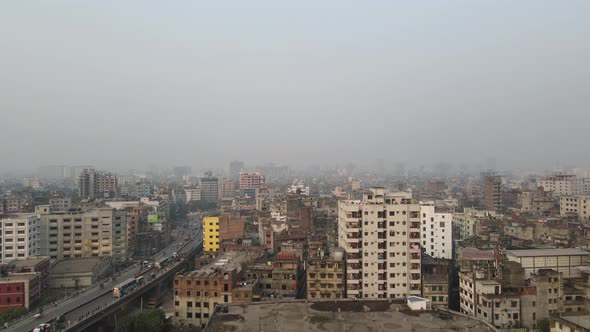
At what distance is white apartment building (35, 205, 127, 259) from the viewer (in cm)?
3562

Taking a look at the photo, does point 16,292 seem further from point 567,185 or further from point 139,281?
point 567,185

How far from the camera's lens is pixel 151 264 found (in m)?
35.7

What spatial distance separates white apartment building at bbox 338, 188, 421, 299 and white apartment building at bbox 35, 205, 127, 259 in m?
22.5

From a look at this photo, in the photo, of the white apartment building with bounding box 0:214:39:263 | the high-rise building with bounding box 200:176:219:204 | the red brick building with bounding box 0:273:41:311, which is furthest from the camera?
the high-rise building with bounding box 200:176:219:204

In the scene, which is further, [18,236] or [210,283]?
[18,236]

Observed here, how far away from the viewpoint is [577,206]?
46125 millimetres

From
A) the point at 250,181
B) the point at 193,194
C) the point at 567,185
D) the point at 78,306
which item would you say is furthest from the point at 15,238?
the point at 567,185

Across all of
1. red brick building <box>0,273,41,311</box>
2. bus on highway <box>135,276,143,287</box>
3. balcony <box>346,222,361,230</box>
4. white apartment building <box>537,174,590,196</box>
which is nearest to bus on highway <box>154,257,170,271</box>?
bus on highway <box>135,276,143,287</box>

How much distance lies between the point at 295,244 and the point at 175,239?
24.2 meters

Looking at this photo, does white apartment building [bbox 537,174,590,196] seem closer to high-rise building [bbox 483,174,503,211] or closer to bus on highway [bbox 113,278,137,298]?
high-rise building [bbox 483,174,503,211]

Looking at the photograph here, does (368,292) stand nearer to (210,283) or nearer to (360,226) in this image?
(360,226)

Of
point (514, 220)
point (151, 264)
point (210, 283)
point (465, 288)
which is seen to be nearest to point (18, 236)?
point (151, 264)

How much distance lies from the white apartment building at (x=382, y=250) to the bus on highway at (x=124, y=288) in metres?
12.6

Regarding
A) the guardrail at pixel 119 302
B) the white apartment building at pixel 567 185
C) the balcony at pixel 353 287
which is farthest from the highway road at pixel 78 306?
the white apartment building at pixel 567 185
